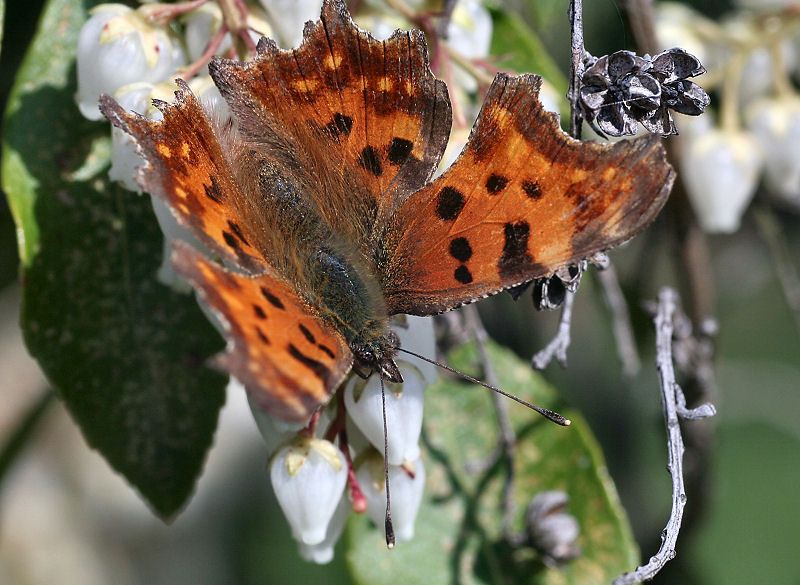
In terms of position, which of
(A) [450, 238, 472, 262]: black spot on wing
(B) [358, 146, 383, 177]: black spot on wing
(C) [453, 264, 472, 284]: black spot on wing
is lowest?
(C) [453, 264, 472, 284]: black spot on wing

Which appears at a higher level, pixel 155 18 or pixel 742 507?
pixel 155 18

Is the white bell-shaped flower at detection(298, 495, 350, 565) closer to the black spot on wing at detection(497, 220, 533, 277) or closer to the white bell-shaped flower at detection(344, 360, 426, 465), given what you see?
the white bell-shaped flower at detection(344, 360, 426, 465)

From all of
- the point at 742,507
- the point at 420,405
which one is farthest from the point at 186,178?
the point at 742,507

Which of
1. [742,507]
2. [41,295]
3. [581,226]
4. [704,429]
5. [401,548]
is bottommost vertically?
[742,507]

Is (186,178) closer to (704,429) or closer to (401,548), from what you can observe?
(401,548)

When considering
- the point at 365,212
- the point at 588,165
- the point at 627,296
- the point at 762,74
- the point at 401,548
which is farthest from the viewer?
the point at 627,296

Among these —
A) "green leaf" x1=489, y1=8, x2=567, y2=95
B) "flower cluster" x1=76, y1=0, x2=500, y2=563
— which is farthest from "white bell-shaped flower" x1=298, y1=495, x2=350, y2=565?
"green leaf" x1=489, y1=8, x2=567, y2=95

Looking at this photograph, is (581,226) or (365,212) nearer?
(581,226)

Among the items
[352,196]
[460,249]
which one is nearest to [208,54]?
[352,196]
